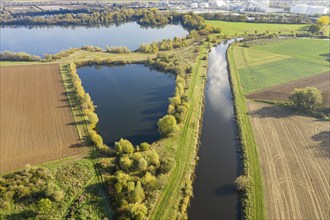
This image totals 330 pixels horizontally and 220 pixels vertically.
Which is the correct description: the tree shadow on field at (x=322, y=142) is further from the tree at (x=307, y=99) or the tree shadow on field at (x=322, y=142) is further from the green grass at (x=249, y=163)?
the green grass at (x=249, y=163)

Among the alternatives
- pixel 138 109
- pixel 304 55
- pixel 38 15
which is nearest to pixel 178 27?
pixel 304 55

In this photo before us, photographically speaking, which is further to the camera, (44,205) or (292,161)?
(292,161)

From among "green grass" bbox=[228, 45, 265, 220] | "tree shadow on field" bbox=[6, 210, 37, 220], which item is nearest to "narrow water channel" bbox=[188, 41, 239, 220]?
"green grass" bbox=[228, 45, 265, 220]

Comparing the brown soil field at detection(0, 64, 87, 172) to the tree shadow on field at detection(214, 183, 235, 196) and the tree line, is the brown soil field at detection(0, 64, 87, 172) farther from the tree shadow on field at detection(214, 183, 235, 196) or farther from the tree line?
the tree line

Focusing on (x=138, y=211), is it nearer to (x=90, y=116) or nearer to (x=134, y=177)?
(x=134, y=177)

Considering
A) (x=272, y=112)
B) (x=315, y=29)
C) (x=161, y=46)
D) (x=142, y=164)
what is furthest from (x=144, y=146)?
(x=315, y=29)
